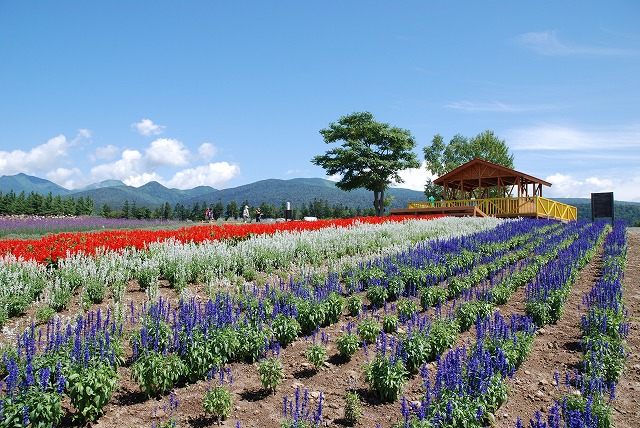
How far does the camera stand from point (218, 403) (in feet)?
13.5

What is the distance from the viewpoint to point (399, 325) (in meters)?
6.73

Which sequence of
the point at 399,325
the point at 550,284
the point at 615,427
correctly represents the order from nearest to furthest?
the point at 615,427, the point at 399,325, the point at 550,284

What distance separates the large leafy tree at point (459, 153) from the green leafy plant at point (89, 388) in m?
59.1

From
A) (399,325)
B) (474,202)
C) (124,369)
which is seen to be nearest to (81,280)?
(124,369)

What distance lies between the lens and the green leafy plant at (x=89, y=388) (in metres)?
3.87

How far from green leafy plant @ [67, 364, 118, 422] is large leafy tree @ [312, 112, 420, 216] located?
40.6 m

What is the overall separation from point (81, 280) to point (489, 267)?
9130 mm

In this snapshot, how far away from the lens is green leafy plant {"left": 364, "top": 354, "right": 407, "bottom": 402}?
4.50 meters

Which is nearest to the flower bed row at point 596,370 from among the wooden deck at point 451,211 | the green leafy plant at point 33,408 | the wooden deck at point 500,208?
the green leafy plant at point 33,408

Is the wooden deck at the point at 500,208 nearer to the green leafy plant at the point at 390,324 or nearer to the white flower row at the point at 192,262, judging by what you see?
the white flower row at the point at 192,262

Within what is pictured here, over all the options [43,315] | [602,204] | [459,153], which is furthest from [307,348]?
[459,153]

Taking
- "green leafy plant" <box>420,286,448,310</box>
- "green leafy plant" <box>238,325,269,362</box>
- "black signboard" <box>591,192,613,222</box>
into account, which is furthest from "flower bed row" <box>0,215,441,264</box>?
"black signboard" <box>591,192,613,222</box>

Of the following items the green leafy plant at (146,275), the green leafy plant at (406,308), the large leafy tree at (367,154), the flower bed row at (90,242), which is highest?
the large leafy tree at (367,154)

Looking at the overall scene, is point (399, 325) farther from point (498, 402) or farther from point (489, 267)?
point (489, 267)
